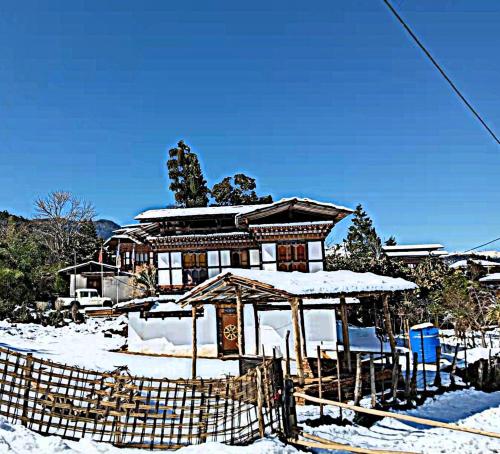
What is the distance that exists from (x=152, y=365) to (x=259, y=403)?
14.4 meters

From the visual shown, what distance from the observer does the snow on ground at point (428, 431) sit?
39.7ft

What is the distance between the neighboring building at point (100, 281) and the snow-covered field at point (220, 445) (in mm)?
15497

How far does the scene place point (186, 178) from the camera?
5794 cm

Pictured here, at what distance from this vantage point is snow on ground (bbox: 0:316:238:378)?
73.2ft

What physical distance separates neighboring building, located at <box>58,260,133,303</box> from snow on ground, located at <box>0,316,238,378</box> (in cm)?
1376

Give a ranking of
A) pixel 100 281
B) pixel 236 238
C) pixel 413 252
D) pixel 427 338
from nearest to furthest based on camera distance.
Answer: pixel 427 338 → pixel 236 238 → pixel 100 281 → pixel 413 252

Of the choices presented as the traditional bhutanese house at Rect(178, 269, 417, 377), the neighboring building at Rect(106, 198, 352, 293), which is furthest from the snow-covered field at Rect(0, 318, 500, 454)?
the neighboring building at Rect(106, 198, 352, 293)

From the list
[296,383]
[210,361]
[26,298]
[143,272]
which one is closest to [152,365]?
[210,361]

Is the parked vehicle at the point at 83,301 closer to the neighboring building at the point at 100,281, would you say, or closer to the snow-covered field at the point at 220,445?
the neighboring building at the point at 100,281

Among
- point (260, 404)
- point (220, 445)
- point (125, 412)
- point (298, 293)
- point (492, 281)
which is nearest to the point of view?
point (220, 445)

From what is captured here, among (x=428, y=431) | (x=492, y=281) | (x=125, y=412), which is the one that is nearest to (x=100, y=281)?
(x=492, y=281)

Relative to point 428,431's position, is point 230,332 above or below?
above

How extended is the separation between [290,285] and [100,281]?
1432 inches

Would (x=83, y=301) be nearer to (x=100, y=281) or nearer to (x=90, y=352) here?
(x=100, y=281)
